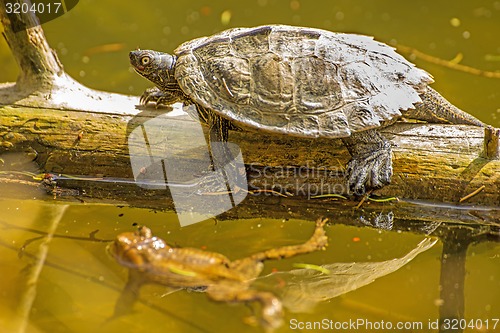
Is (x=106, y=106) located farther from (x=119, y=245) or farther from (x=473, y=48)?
(x=473, y=48)

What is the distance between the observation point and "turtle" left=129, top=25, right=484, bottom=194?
9.65 feet

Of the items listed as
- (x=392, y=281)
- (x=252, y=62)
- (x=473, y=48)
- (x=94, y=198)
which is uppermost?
(x=252, y=62)

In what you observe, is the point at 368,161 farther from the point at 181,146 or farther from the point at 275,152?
the point at 181,146

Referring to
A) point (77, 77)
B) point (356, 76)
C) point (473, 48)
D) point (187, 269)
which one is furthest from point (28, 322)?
point (473, 48)

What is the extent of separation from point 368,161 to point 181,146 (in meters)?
1.01

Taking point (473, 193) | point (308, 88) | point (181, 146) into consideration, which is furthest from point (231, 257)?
point (473, 193)

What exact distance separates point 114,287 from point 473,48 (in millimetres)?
3660

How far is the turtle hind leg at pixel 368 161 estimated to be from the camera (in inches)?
A: 118

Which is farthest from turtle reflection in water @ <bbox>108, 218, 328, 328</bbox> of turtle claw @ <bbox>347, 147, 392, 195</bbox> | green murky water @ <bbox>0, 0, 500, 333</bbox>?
turtle claw @ <bbox>347, 147, 392, 195</bbox>

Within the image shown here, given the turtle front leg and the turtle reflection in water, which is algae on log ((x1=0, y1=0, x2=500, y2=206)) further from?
the turtle reflection in water

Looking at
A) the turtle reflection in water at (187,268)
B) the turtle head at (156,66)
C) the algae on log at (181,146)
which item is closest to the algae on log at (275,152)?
the algae on log at (181,146)

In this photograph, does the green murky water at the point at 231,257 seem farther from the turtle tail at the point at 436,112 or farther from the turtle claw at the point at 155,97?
the turtle claw at the point at 155,97

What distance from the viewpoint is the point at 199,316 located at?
2445mm

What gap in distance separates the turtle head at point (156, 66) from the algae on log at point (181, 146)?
0.22 metres
